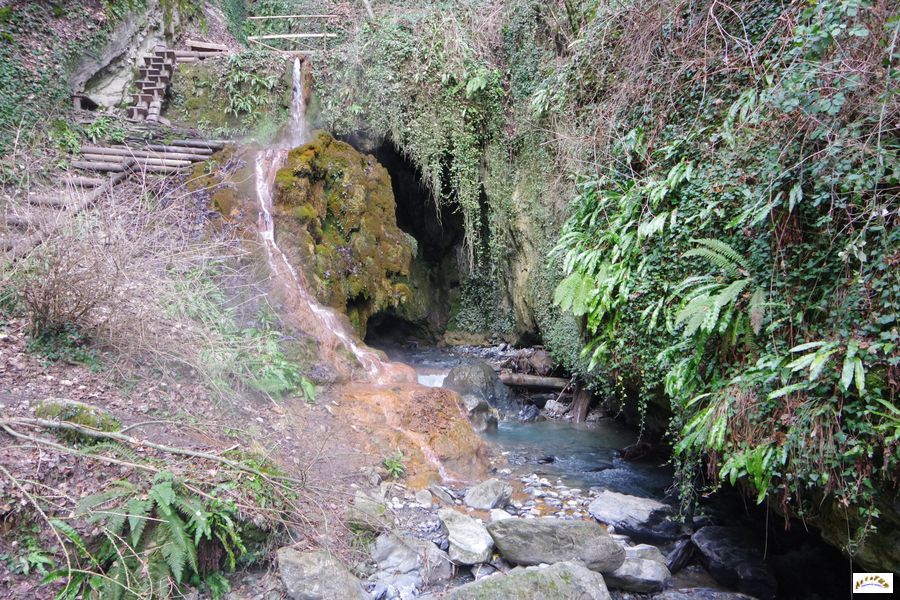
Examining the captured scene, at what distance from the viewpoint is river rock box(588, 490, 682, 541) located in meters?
5.95

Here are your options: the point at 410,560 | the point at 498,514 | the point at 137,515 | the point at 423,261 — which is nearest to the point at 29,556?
the point at 137,515

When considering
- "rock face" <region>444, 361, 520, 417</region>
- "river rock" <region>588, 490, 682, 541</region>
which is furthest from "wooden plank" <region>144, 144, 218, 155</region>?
"river rock" <region>588, 490, 682, 541</region>

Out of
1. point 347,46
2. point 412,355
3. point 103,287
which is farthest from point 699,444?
point 347,46

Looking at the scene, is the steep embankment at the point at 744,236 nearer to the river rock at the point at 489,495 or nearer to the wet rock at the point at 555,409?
the wet rock at the point at 555,409

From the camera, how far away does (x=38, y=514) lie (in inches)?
165

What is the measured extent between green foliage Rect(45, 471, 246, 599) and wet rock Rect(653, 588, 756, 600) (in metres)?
3.58

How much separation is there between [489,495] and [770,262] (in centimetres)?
386

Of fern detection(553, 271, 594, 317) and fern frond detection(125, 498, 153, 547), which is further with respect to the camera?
fern detection(553, 271, 594, 317)

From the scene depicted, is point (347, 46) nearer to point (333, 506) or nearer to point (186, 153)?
point (186, 153)

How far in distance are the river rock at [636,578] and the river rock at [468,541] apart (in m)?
1.08

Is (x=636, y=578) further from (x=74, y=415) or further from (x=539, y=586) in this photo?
(x=74, y=415)

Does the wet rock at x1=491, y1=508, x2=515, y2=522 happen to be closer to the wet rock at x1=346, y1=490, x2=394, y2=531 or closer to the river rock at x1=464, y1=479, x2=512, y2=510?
the river rock at x1=464, y1=479, x2=512, y2=510

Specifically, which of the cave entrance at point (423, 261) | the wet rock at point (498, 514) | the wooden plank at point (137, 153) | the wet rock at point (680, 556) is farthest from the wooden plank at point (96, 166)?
the wet rock at point (680, 556)

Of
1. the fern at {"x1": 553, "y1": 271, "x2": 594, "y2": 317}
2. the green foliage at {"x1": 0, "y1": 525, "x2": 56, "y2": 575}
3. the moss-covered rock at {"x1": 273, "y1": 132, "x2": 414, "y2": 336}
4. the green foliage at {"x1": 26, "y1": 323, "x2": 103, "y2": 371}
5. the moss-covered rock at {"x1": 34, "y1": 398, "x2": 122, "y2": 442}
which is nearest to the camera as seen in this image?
the green foliage at {"x1": 0, "y1": 525, "x2": 56, "y2": 575}
